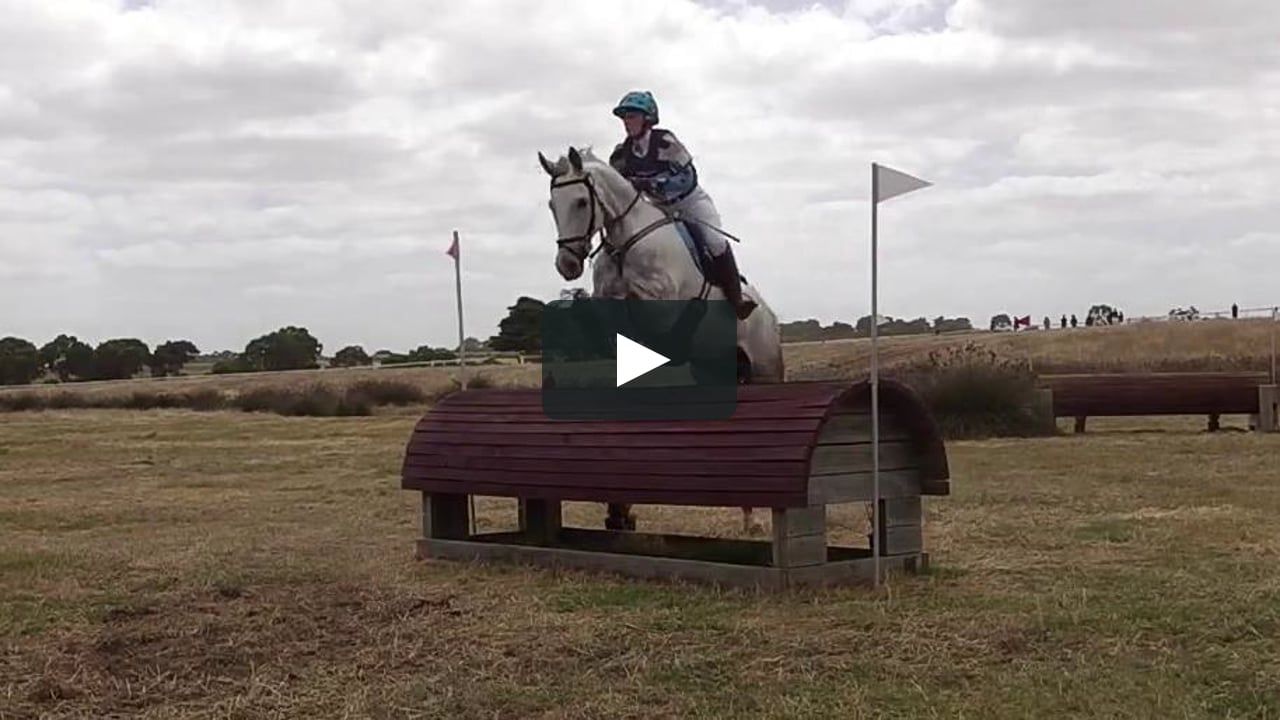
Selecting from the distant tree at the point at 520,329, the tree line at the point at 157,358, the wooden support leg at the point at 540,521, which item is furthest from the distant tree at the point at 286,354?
the wooden support leg at the point at 540,521

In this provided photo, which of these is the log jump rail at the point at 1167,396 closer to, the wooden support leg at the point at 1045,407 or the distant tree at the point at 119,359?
the wooden support leg at the point at 1045,407

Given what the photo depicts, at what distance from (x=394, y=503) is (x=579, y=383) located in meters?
4.93

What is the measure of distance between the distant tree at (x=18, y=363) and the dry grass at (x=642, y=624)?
49714 millimetres

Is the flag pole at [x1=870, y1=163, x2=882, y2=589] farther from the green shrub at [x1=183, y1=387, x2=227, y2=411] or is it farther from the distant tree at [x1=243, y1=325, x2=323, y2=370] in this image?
the distant tree at [x1=243, y1=325, x2=323, y2=370]

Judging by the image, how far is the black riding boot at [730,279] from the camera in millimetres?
8812

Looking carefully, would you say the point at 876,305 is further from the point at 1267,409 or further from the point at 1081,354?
the point at 1081,354

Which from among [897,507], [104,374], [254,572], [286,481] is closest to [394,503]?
[286,481]

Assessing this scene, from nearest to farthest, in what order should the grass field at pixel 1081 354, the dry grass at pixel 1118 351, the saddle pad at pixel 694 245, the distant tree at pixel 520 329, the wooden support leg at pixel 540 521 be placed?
the saddle pad at pixel 694 245 → the wooden support leg at pixel 540 521 → the distant tree at pixel 520 329 → the dry grass at pixel 1118 351 → the grass field at pixel 1081 354

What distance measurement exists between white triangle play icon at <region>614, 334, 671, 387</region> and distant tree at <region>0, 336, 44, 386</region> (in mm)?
53939

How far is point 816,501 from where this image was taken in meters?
7.42

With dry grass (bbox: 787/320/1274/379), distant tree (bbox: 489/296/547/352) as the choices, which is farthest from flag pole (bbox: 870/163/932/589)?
dry grass (bbox: 787/320/1274/379)

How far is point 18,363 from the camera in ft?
193

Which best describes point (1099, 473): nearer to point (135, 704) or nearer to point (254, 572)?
point (254, 572)

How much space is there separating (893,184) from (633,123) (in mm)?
2034
